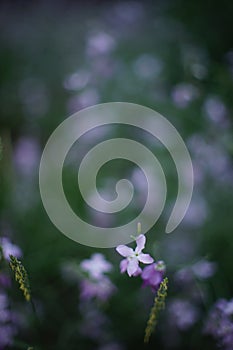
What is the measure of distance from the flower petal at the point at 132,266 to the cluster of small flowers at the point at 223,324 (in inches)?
16.6

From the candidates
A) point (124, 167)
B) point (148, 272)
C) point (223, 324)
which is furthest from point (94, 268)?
point (124, 167)

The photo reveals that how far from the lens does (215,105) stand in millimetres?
2414

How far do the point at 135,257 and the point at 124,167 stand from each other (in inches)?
47.5

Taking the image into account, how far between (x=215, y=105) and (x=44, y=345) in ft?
4.81

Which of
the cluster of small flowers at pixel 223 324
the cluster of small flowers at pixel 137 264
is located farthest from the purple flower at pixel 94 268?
the cluster of small flowers at pixel 223 324

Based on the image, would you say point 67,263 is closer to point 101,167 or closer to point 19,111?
point 101,167

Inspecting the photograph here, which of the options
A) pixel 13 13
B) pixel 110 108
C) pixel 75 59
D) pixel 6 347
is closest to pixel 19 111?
pixel 75 59

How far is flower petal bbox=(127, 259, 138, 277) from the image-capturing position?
1333 mm

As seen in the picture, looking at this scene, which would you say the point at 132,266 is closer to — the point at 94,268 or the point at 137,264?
the point at 137,264

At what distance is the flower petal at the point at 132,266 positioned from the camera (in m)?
1.33

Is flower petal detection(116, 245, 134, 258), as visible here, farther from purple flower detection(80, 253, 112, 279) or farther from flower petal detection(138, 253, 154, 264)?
purple flower detection(80, 253, 112, 279)

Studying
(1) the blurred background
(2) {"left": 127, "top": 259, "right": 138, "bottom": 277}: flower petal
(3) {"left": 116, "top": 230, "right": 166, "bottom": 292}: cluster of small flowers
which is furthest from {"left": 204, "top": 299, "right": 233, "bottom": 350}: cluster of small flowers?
(2) {"left": 127, "top": 259, "right": 138, "bottom": 277}: flower petal

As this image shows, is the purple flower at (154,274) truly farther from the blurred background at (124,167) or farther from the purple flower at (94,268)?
the purple flower at (94,268)

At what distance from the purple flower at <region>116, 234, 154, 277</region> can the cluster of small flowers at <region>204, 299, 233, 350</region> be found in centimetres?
41
